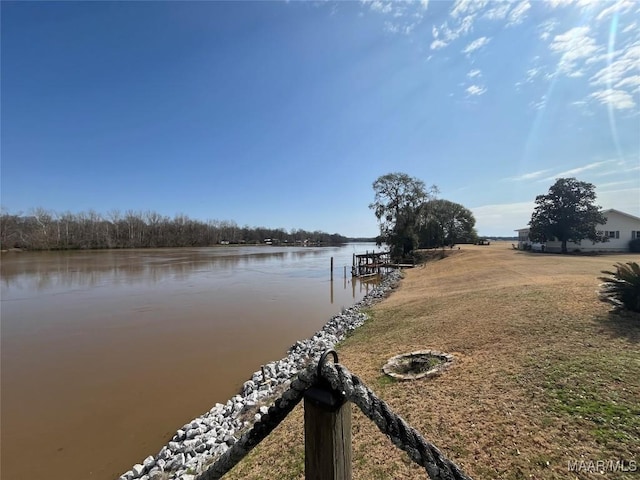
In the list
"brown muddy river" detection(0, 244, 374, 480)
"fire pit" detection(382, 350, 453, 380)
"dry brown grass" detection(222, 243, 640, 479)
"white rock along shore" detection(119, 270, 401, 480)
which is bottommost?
"brown muddy river" detection(0, 244, 374, 480)

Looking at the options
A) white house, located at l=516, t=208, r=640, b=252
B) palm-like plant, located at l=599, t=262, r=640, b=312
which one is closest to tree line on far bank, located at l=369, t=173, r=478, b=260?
white house, located at l=516, t=208, r=640, b=252

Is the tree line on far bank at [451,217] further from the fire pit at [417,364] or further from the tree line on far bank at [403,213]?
the fire pit at [417,364]

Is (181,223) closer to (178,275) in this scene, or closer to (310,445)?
(178,275)

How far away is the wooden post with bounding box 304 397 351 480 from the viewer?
4.24ft

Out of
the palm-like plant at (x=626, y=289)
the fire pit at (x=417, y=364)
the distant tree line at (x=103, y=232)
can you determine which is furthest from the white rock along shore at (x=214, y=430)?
the distant tree line at (x=103, y=232)

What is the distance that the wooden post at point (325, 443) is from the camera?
1.29 metres

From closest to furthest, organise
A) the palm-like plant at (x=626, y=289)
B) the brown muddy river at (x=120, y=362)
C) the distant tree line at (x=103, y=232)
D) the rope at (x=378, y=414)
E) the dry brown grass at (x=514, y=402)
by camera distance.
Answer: the rope at (x=378, y=414) → the dry brown grass at (x=514, y=402) → the brown muddy river at (x=120, y=362) → the palm-like plant at (x=626, y=289) → the distant tree line at (x=103, y=232)

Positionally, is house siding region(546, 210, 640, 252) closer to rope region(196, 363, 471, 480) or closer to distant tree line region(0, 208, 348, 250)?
rope region(196, 363, 471, 480)

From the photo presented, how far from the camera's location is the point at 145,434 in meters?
5.67

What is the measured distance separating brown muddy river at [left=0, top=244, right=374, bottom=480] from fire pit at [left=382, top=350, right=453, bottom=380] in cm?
390

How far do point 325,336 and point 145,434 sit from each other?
223 inches

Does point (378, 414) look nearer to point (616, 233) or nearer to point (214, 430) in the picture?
point (214, 430)

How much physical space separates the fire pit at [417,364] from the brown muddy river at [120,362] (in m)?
3.90

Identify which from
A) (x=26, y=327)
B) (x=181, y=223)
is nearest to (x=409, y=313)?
(x=26, y=327)
